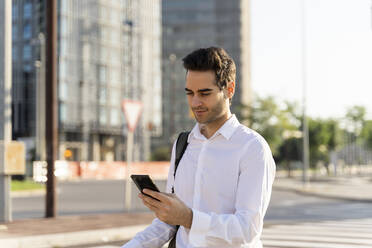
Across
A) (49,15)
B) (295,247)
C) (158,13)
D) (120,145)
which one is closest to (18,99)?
(120,145)

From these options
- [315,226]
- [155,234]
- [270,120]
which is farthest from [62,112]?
[155,234]

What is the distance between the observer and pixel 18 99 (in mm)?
59375

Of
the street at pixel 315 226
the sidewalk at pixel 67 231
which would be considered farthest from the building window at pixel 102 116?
the sidewalk at pixel 67 231

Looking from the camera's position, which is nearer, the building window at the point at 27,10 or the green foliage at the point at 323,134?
the building window at the point at 27,10

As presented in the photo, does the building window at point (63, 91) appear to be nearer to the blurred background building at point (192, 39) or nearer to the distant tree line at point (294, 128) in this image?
the distant tree line at point (294, 128)

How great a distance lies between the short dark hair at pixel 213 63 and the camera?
221cm

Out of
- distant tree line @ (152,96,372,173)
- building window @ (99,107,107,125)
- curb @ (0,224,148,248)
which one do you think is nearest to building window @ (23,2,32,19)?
building window @ (99,107,107,125)

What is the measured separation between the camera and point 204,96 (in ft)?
7.39

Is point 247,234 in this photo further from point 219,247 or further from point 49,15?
point 49,15

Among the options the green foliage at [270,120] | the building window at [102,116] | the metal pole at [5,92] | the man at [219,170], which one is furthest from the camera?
the building window at [102,116]

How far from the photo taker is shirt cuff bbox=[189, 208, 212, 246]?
205 centimetres

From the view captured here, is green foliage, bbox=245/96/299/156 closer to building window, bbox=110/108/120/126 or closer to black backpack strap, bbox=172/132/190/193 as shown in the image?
building window, bbox=110/108/120/126

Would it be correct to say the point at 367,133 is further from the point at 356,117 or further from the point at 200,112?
the point at 200,112

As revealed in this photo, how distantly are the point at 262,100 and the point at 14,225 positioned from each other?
4087 centimetres
